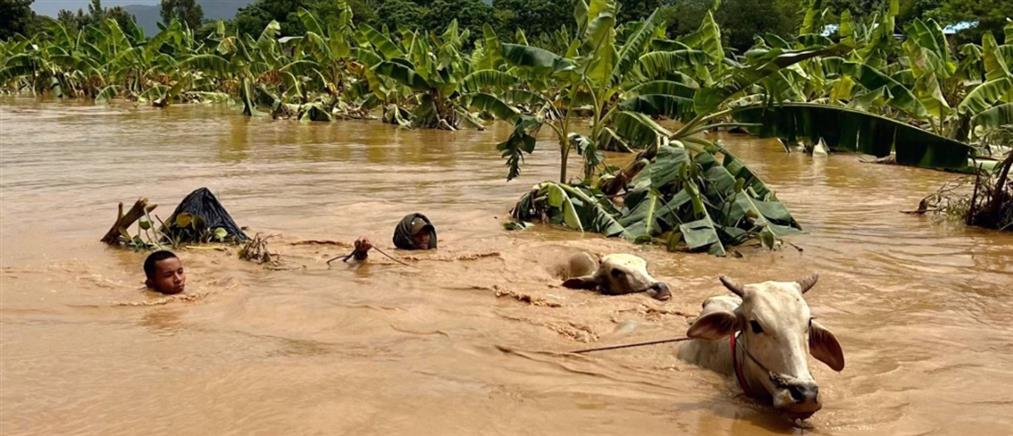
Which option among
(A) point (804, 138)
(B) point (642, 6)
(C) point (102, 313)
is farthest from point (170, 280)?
(B) point (642, 6)

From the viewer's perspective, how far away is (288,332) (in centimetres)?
515

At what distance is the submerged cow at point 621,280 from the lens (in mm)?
6160

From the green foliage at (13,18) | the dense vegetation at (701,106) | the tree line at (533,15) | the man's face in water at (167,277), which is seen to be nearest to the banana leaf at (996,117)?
the dense vegetation at (701,106)

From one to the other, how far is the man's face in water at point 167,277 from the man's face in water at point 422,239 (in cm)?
220

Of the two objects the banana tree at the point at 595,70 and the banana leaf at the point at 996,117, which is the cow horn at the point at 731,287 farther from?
the banana leaf at the point at 996,117

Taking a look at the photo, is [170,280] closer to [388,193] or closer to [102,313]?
[102,313]

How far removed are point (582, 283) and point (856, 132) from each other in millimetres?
2981

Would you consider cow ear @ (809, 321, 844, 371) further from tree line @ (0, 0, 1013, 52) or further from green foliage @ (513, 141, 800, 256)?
→ tree line @ (0, 0, 1013, 52)

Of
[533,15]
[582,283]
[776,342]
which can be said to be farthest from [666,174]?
[533,15]

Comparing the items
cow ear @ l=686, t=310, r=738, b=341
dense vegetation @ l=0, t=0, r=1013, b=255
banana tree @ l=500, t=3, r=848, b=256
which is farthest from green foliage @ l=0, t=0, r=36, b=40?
cow ear @ l=686, t=310, r=738, b=341

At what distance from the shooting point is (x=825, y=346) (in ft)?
12.6

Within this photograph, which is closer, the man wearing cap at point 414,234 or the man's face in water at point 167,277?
the man's face in water at point 167,277

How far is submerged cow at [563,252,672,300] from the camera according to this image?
6.16 m

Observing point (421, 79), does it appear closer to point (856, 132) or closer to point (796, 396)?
point (856, 132)
